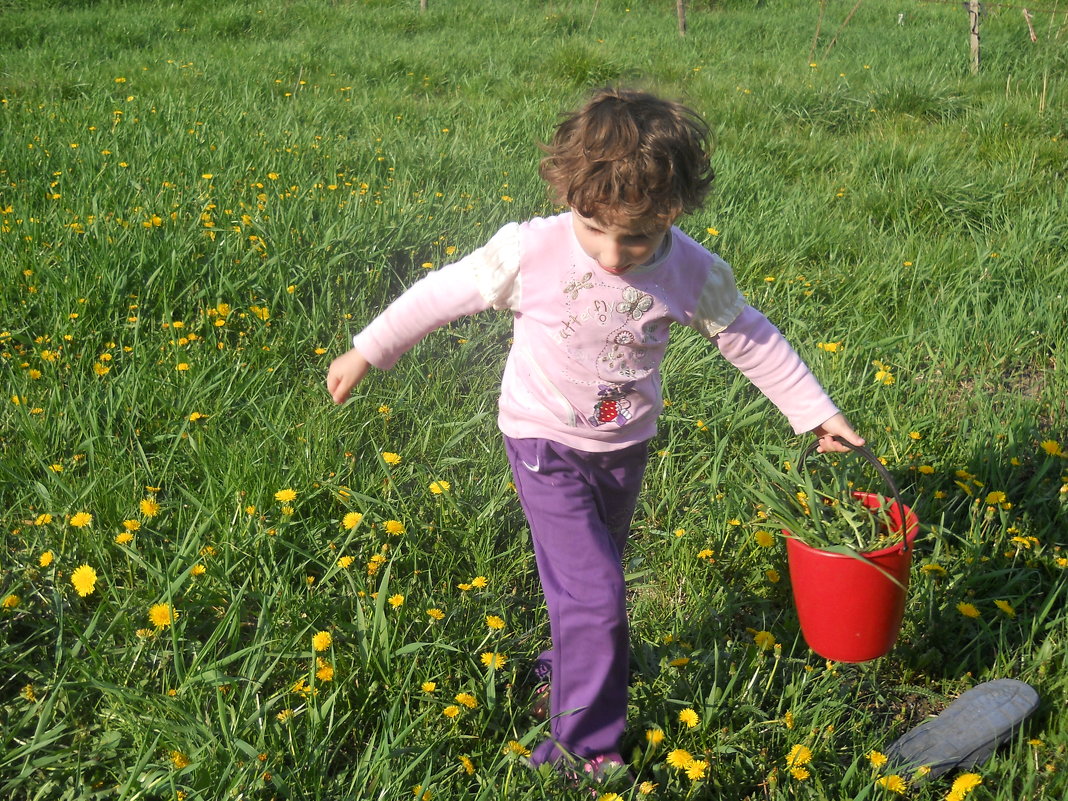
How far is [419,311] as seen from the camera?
1.79 meters

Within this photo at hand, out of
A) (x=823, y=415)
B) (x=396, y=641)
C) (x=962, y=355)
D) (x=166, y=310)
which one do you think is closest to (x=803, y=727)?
(x=823, y=415)

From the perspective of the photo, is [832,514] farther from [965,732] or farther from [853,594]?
[965,732]

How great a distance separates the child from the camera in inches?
67.0

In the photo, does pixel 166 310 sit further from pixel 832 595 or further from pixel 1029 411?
pixel 1029 411

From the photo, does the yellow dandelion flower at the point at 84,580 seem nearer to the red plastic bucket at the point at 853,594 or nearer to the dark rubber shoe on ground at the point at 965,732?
the red plastic bucket at the point at 853,594

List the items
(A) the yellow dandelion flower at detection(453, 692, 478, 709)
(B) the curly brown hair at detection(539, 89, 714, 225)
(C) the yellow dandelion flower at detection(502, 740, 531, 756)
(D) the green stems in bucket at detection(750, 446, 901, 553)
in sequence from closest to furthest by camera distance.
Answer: (B) the curly brown hair at detection(539, 89, 714, 225)
(C) the yellow dandelion flower at detection(502, 740, 531, 756)
(A) the yellow dandelion flower at detection(453, 692, 478, 709)
(D) the green stems in bucket at detection(750, 446, 901, 553)

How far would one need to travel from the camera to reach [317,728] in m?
1.68

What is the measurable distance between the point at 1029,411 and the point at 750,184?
1.89 m

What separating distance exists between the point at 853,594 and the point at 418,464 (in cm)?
116

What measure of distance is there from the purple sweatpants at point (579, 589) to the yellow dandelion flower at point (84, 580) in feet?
2.67

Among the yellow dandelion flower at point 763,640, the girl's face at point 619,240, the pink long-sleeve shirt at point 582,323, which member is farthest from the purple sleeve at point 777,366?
the yellow dandelion flower at point 763,640

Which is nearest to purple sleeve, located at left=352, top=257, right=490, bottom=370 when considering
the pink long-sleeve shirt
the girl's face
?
the pink long-sleeve shirt

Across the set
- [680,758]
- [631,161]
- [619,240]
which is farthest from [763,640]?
[631,161]

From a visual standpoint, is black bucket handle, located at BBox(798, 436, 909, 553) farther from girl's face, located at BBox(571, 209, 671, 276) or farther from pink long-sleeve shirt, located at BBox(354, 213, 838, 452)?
girl's face, located at BBox(571, 209, 671, 276)
